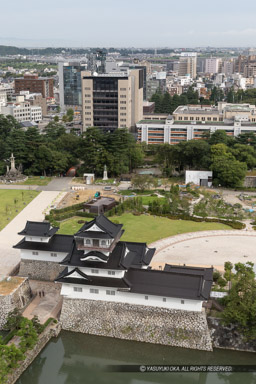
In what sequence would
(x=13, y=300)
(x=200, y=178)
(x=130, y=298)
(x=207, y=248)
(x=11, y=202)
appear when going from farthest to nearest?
(x=200, y=178), (x=11, y=202), (x=207, y=248), (x=13, y=300), (x=130, y=298)

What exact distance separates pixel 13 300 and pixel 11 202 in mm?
19916

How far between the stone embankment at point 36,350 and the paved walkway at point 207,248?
7.94 m

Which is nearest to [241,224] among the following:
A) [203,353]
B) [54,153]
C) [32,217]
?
[203,353]

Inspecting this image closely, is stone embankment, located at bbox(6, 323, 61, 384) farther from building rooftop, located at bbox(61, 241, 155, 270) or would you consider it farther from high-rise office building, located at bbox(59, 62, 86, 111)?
high-rise office building, located at bbox(59, 62, 86, 111)

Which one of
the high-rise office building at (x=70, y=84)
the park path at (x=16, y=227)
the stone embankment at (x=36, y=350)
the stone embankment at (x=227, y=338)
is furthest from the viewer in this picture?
the high-rise office building at (x=70, y=84)

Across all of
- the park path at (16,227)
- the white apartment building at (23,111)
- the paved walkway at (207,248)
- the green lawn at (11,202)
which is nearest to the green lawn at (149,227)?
the paved walkway at (207,248)

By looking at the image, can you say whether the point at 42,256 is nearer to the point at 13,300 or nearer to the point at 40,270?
the point at 40,270

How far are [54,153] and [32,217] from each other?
49.4ft

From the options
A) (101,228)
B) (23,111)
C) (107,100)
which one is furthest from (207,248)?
(23,111)

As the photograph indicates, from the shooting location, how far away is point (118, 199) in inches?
1619

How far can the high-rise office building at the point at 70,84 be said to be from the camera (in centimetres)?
9394

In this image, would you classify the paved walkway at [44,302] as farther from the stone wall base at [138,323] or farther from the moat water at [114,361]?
the moat water at [114,361]

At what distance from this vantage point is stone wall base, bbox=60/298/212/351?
2056 centimetres

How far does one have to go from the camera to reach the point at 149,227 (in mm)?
33906
